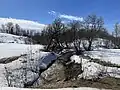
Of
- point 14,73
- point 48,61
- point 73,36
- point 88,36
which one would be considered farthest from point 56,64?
point 88,36

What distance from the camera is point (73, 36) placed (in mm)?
48844

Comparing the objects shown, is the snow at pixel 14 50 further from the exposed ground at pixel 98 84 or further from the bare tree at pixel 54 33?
the exposed ground at pixel 98 84

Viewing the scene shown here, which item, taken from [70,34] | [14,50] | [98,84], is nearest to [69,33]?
[70,34]

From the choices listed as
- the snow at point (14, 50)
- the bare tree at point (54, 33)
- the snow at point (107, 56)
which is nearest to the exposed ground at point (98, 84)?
the snow at point (107, 56)

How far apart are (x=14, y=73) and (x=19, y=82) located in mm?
2683

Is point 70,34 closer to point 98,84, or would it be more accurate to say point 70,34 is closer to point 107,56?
point 107,56

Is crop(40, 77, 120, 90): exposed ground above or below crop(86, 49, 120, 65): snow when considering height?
above

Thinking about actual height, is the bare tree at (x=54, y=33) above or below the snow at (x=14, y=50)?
above

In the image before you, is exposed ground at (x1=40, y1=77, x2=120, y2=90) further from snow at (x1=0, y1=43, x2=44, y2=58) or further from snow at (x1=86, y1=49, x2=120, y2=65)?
snow at (x1=0, y1=43, x2=44, y2=58)

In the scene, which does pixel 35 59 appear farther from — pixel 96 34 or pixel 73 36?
pixel 96 34

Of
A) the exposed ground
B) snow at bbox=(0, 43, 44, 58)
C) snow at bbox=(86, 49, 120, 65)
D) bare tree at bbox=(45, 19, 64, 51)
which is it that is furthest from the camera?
bare tree at bbox=(45, 19, 64, 51)

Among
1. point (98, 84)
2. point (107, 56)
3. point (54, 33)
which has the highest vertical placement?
point (54, 33)

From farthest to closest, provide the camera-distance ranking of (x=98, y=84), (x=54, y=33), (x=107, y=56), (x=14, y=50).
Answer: (x=54, y=33) < (x=14, y=50) < (x=107, y=56) < (x=98, y=84)

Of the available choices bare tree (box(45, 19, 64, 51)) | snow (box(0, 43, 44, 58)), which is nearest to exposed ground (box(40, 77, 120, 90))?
snow (box(0, 43, 44, 58))
